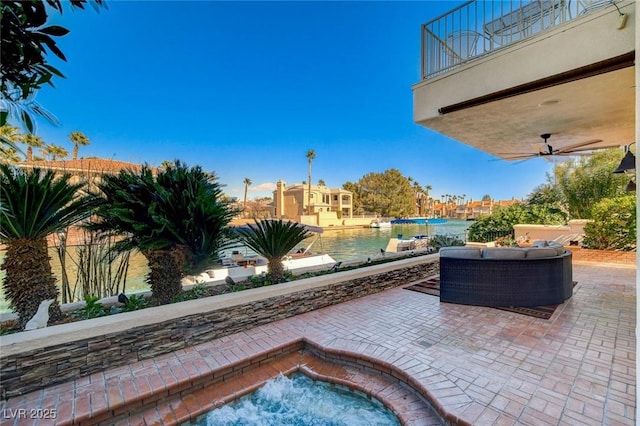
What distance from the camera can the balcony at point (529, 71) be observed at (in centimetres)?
325

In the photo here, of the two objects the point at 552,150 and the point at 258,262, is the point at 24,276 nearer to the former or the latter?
the point at 258,262

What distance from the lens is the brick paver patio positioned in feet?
7.84

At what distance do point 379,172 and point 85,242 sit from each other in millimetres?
54508

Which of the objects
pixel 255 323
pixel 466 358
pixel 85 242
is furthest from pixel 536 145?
pixel 85 242

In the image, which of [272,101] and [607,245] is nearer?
[607,245]

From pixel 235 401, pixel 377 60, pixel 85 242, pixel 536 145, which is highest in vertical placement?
pixel 377 60

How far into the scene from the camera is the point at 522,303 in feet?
15.4

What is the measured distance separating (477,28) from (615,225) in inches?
358

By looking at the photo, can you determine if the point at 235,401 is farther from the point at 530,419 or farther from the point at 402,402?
the point at 530,419

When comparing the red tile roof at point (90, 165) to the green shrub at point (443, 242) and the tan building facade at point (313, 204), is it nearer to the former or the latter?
the green shrub at point (443, 242)

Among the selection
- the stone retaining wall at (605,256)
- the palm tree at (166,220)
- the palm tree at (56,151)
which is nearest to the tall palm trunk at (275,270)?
the palm tree at (166,220)

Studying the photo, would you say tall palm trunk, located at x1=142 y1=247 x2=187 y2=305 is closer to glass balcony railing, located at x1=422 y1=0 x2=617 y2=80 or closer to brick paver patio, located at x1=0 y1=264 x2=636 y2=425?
brick paver patio, located at x1=0 y1=264 x2=636 y2=425

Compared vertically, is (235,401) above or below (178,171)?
below

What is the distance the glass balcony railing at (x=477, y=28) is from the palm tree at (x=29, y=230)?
5830 mm
